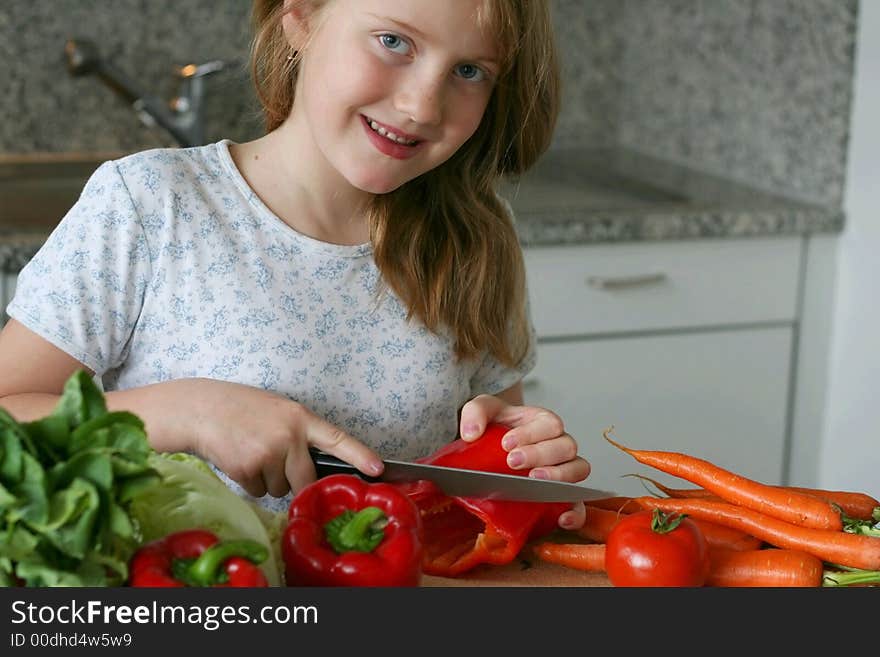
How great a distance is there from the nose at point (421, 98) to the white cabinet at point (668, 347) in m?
1.14

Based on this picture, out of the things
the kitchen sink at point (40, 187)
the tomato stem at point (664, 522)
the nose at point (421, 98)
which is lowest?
the tomato stem at point (664, 522)

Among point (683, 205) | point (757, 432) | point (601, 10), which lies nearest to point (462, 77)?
point (683, 205)

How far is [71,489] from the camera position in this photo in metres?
0.76

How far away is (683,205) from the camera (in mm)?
2559

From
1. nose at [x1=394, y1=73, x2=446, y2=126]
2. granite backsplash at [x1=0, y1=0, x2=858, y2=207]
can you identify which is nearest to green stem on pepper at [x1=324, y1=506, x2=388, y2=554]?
nose at [x1=394, y1=73, x2=446, y2=126]

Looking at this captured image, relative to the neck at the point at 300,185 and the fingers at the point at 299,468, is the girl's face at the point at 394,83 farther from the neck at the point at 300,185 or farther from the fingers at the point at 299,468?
the fingers at the point at 299,468

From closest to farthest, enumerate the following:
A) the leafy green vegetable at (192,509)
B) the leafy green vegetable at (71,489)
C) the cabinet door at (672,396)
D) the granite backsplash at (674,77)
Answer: the leafy green vegetable at (71,489), the leafy green vegetable at (192,509), the cabinet door at (672,396), the granite backsplash at (674,77)

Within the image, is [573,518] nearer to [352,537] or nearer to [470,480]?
[470,480]

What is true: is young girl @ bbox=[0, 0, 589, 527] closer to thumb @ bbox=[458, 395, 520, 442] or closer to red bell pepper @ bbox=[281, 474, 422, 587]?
thumb @ bbox=[458, 395, 520, 442]

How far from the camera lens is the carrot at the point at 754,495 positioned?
1.17m

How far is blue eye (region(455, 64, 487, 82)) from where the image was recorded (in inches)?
50.1

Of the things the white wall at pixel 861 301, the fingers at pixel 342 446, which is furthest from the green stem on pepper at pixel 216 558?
the white wall at pixel 861 301

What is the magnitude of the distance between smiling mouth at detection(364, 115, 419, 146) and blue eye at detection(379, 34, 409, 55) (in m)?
0.08

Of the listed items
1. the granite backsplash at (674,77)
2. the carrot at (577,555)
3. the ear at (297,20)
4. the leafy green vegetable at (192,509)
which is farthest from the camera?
the granite backsplash at (674,77)
